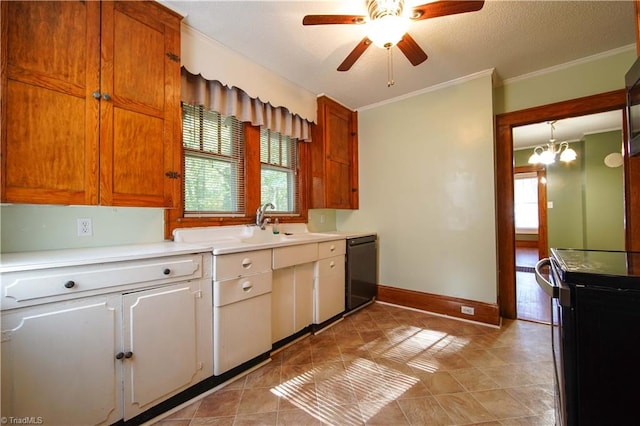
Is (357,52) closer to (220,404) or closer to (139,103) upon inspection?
(139,103)

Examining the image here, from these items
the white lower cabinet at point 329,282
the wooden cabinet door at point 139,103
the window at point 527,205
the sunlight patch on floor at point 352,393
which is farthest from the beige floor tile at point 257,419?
the window at point 527,205

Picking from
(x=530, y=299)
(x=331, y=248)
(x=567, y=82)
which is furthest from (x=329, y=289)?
(x=567, y=82)

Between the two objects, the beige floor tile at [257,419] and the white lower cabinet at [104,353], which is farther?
the beige floor tile at [257,419]

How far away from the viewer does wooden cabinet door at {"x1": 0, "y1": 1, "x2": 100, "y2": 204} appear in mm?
1197

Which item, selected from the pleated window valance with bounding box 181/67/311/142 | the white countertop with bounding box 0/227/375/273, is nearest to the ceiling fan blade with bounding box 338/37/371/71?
the pleated window valance with bounding box 181/67/311/142

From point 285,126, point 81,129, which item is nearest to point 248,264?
point 81,129

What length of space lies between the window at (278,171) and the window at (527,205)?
6725 mm

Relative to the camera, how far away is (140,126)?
1630 millimetres

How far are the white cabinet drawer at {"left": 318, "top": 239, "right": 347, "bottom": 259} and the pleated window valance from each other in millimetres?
1281

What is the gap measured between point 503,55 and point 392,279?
2.57 m

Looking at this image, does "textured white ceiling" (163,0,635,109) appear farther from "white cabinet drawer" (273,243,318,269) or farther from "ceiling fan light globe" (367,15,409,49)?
"white cabinet drawer" (273,243,318,269)

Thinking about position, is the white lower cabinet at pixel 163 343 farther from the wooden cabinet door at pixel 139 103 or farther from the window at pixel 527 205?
the window at pixel 527 205

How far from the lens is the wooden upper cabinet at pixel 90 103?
122 cm

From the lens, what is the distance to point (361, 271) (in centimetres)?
309
